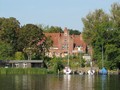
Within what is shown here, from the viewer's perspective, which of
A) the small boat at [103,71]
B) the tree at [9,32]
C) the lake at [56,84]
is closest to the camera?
the lake at [56,84]

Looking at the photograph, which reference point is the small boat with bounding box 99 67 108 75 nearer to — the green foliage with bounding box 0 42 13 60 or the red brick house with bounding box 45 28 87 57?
the green foliage with bounding box 0 42 13 60

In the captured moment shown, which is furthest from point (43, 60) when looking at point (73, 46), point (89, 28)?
point (73, 46)

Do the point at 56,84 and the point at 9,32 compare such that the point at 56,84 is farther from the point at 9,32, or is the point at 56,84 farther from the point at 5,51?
the point at 9,32

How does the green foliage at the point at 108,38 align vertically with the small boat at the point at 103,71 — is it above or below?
above

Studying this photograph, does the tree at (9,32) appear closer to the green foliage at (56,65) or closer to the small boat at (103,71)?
the green foliage at (56,65)

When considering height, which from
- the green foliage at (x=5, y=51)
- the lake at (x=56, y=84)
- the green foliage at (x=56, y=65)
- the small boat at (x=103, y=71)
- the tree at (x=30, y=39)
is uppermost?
the tree at (x=30, y=39)

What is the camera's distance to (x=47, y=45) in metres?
121

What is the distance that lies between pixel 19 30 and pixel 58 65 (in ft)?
53.5

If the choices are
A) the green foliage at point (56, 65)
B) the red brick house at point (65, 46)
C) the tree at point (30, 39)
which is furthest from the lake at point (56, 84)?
the red brick house at point (65, 46)

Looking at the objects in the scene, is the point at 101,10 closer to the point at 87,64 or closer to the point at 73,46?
the point at 87,64

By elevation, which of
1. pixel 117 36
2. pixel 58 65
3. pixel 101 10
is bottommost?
pixel 58 65

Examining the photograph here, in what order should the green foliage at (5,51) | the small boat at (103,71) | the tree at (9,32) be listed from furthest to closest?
the tree at (9,32), the green foliage at (5,51), the small boat at (103,71)

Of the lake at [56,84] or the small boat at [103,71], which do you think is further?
the small boat at [103,71]

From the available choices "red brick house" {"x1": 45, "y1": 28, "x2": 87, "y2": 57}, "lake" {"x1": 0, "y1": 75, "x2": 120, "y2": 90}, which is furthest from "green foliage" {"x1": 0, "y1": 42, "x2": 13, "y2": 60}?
"lake" {"x1": 0, "y1": 75, "x2": 120, "y2": 90}
